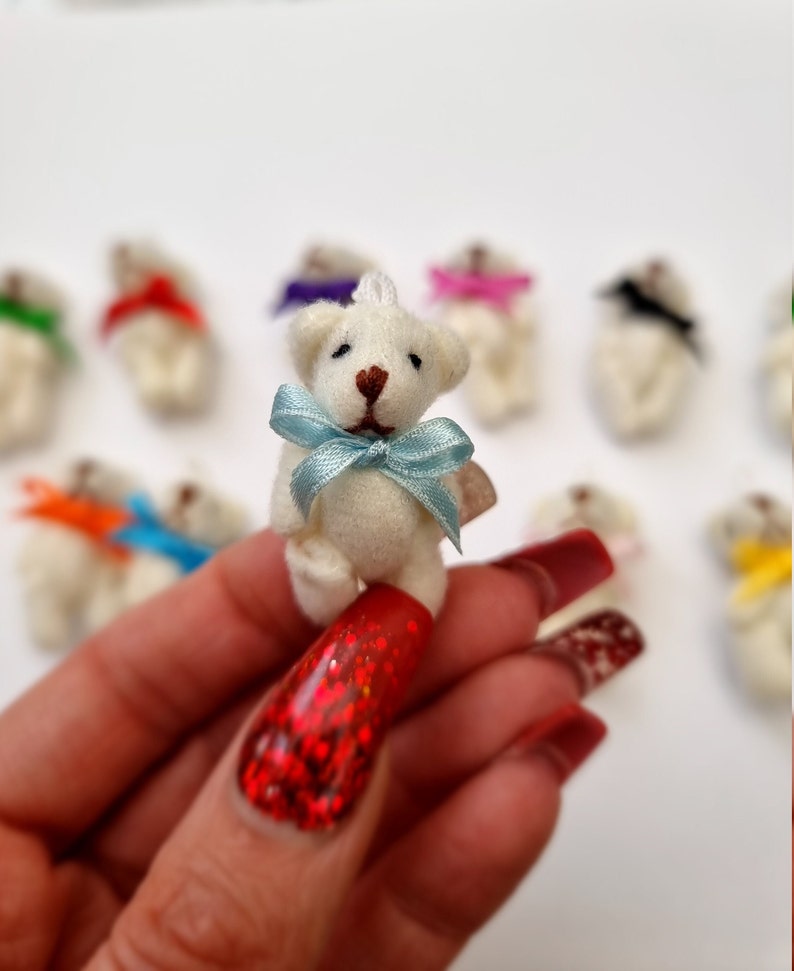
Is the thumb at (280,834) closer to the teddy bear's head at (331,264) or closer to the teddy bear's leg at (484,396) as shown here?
the teddy bear's leg at (484,396)

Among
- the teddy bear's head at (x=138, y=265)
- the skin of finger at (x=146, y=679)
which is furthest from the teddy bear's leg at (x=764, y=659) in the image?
the teddy bear's head at (x=138, y=265)

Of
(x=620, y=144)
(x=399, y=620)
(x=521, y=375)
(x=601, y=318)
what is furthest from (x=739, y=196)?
(x=399, y=620)

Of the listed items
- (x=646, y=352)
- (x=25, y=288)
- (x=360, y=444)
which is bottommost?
(x=25, y=288)

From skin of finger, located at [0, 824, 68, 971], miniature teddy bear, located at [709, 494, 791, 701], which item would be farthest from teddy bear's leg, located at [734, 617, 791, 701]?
skin of finger, located at [0, 824, 68, 971]

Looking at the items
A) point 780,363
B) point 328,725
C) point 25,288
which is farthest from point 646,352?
point 25,288

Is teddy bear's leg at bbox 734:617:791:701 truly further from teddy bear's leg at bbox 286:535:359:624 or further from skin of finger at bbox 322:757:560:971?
teddy bear's leg at bbox 286:535:359:624

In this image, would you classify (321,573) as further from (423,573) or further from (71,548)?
(71,548)
